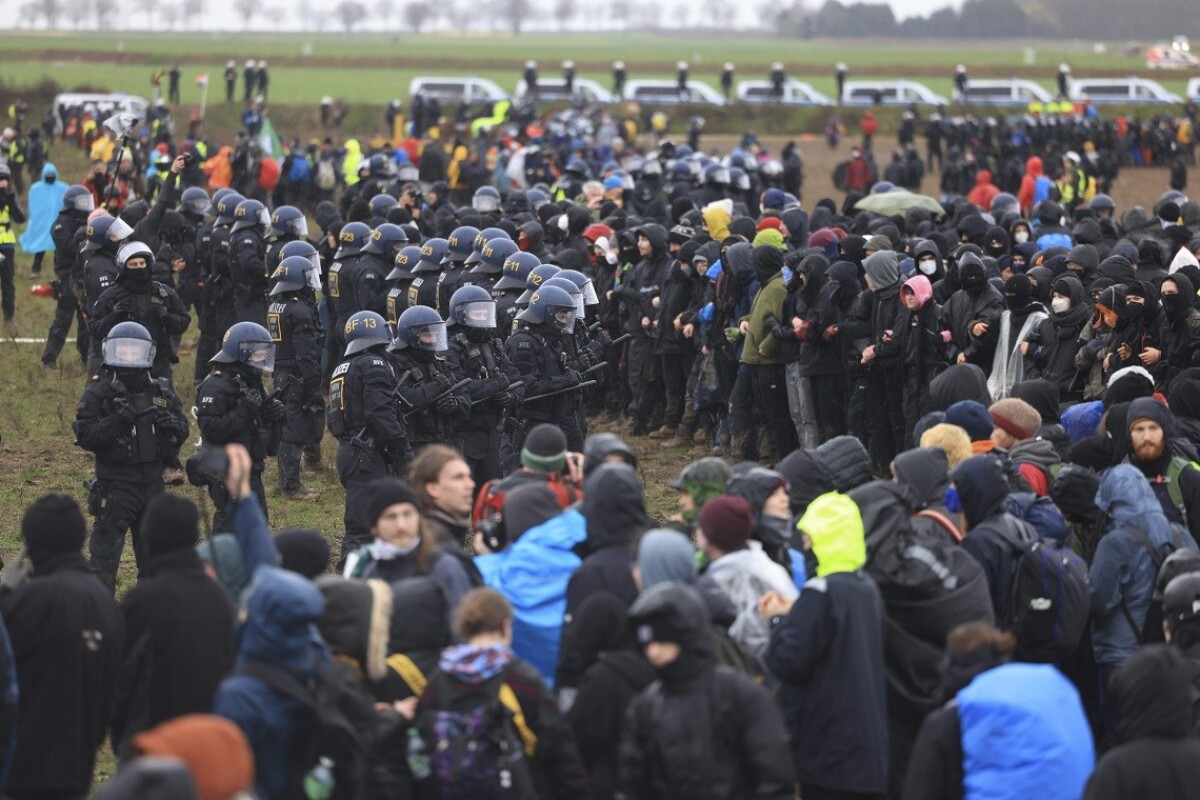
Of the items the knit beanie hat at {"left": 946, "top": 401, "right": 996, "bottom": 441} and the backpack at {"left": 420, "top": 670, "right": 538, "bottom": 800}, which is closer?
the backpack at {"left": 420, "top": 670, "right": 538, "bottom": 800}

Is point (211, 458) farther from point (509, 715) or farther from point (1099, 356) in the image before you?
point (1099, 356)

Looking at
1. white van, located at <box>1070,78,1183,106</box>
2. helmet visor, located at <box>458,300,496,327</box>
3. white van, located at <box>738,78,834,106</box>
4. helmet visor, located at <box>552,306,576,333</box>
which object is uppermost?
white van, located at <box>1070,78,1183,106</box>

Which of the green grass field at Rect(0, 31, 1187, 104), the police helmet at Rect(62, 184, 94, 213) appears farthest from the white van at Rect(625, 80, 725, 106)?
Answer: the police helmet at Rect(62, 184, 94, 213)

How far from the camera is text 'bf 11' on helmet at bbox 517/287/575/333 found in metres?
12.7

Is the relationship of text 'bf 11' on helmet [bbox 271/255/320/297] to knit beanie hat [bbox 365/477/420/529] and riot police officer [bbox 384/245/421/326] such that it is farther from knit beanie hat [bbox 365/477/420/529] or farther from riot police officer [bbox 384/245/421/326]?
knit beanie hat [bbox 365/477/420/529]

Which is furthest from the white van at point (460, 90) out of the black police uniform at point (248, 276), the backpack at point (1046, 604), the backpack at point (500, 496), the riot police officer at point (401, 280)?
the backpack at point (1046, 604)

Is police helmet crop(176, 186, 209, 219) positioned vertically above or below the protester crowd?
above

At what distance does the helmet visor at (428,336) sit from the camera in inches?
453

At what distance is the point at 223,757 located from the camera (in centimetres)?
454

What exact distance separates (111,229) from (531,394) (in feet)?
17.4

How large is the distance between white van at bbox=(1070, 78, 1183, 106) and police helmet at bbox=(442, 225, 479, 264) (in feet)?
158

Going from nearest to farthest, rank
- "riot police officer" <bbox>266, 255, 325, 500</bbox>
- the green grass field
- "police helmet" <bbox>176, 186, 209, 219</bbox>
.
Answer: "riot police officer" <bbox>266, 255, 325, 500</bbox>, "police helmet" <bbox>176, 186, 209, 219</bbox>, the green grass field

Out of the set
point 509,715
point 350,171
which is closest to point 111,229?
point 509,715

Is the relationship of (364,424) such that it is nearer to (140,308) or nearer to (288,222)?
(140,308)
